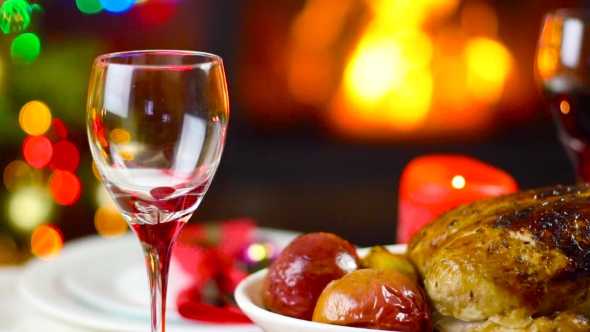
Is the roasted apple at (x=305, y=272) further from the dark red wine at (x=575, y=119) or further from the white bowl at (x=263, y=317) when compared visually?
the dark red wine at (x=575, y=119)

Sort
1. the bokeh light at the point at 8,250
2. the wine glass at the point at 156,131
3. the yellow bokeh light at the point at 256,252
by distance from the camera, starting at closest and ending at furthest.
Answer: the wine glass at the point at 156,131, the yellow bokeh light at the point at 256,252, the bokeh light at the point at 8,250

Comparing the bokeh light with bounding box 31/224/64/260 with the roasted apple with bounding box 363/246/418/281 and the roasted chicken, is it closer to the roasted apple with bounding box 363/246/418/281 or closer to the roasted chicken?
the roasted apple with bounding box 363/246/418/281

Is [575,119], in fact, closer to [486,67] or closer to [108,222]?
[486,67]

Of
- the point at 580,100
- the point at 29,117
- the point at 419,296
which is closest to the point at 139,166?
the point at 419,296

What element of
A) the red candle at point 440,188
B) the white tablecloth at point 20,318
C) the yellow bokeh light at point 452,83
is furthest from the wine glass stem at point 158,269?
the yellow bokeh light at point 452,83

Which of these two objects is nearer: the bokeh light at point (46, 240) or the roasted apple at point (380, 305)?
the roasted apple at point (380, 305)

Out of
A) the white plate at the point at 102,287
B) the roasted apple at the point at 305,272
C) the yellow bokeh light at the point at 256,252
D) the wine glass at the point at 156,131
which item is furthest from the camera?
the yellow bokeh light at the point at 256,252

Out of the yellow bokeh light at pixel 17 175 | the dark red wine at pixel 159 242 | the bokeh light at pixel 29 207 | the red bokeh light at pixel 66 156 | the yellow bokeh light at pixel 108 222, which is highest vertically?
the dark red wine at pixel 159 242
